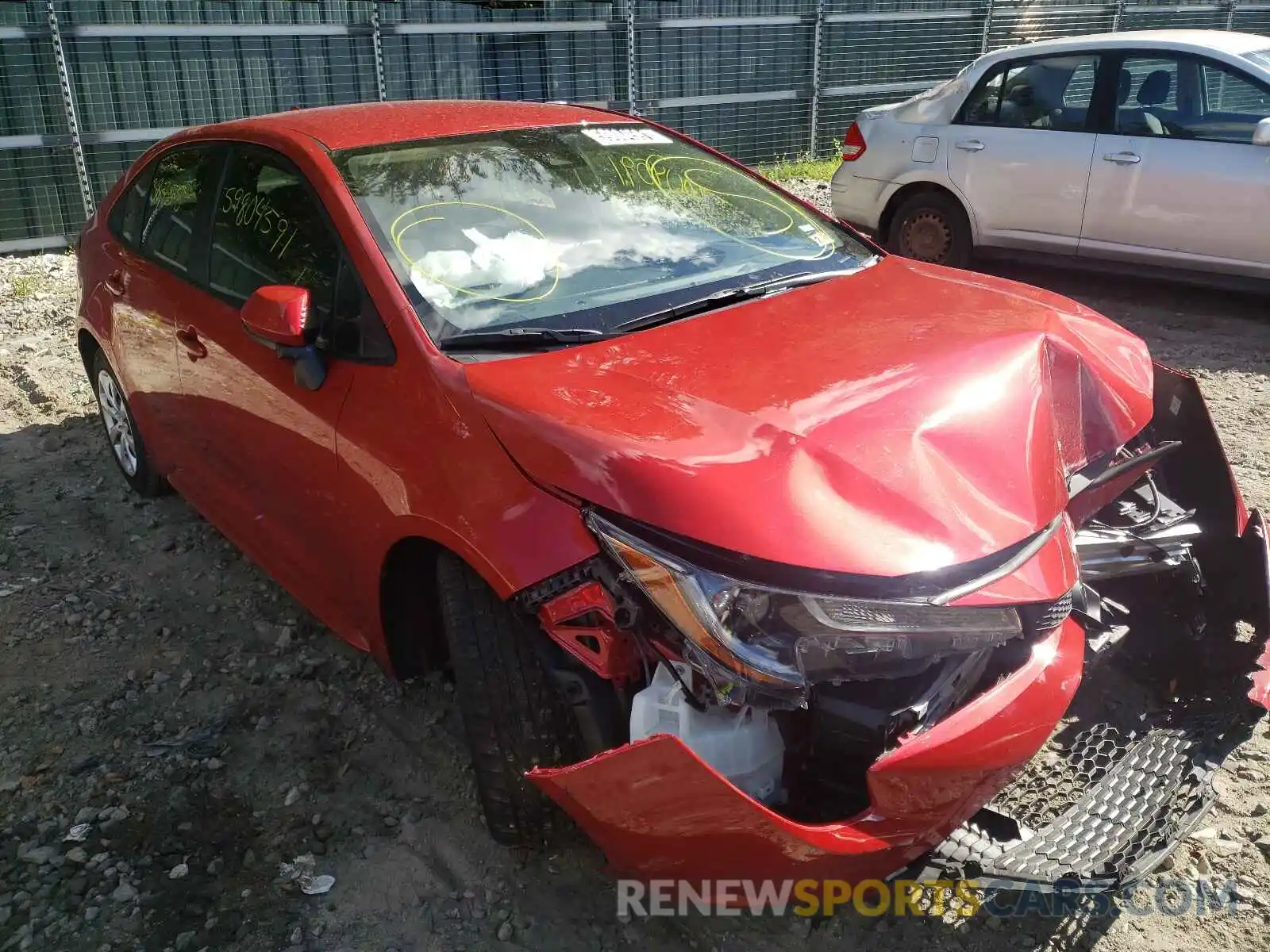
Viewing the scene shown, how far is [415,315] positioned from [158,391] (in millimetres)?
1822

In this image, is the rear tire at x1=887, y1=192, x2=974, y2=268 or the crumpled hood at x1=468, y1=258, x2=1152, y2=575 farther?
the rear tire at x1=887, y1=192, x2=974, y2=268

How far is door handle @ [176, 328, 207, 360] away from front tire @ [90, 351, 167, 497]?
95 centimetres

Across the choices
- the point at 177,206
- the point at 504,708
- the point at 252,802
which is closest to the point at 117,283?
the point at 177,206

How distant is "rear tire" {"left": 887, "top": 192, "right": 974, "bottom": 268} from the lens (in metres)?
7.28

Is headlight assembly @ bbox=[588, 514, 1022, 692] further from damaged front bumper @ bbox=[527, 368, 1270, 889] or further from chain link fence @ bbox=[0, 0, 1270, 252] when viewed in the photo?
chain link fence @ bbox=[0, 0, 1270, 252]

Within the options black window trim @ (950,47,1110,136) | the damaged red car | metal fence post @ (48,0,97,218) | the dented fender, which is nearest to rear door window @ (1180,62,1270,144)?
black window trim @ (950,47,1110,136)

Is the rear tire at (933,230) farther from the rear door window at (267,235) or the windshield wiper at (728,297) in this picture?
the rear door window at (267,235)

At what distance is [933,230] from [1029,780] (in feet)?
18.0

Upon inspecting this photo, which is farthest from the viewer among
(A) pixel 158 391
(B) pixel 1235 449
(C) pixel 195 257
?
(B) pixel 1235 449

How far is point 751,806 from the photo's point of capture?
73.7 inches

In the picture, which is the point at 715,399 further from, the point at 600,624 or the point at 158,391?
the point at 158,391

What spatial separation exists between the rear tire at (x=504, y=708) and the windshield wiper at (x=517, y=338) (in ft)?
1.71

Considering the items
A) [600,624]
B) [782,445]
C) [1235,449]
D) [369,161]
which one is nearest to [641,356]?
[782,445]

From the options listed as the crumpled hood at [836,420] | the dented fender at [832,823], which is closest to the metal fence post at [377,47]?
the crumpled hood at [836,420]
